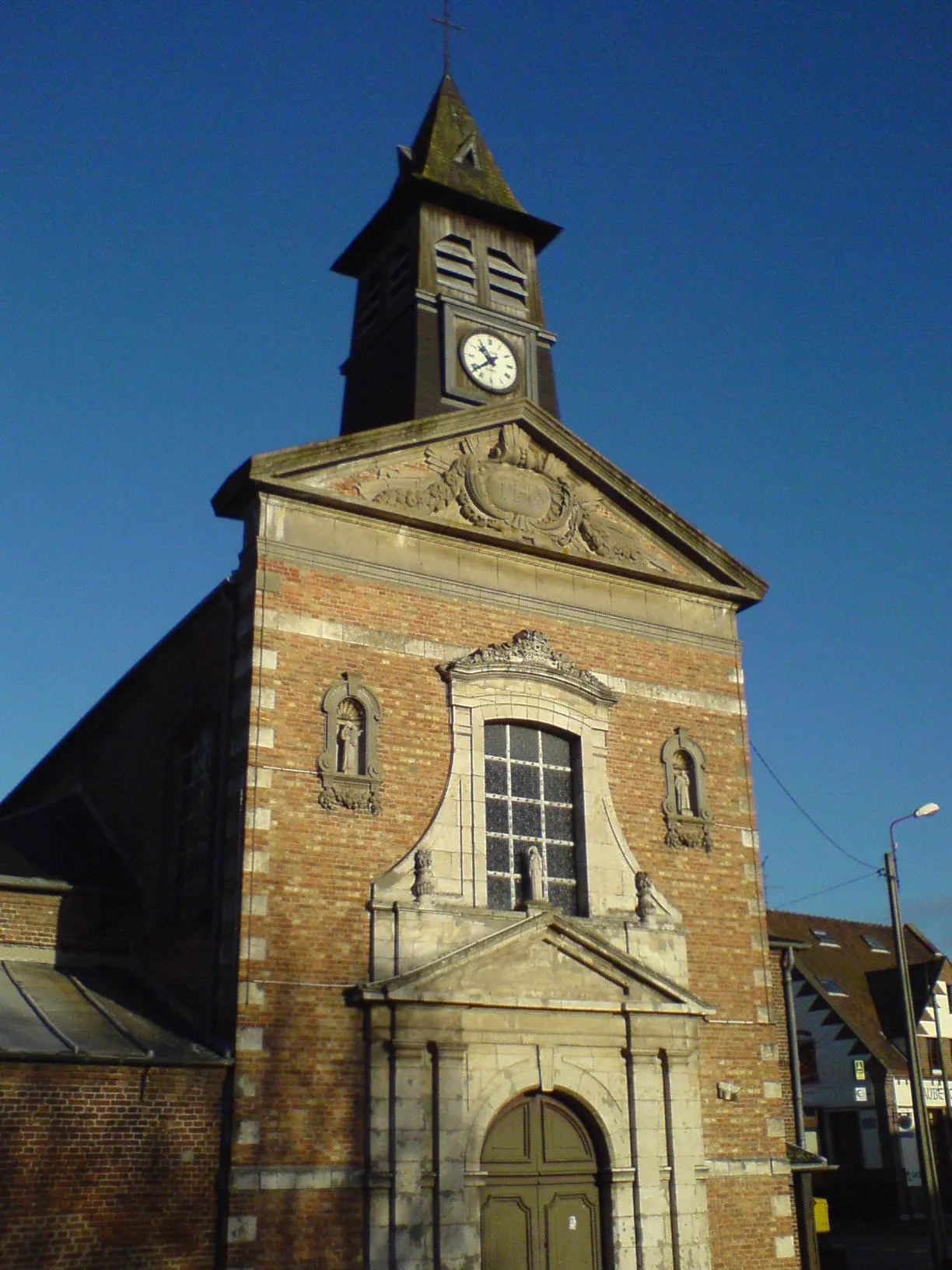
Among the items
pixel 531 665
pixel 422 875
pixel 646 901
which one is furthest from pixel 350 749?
pixel 646 901

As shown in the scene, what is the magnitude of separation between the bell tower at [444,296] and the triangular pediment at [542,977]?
757 cm

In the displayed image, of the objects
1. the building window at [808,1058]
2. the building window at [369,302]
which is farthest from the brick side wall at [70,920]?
the building window at [808,1058]

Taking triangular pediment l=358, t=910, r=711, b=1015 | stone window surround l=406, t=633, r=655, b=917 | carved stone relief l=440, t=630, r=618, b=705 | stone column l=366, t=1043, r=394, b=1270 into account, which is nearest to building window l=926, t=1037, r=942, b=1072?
triangular pediment l=358, t=910, r=711, b=1015

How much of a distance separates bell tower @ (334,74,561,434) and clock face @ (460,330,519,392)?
0.6 inches

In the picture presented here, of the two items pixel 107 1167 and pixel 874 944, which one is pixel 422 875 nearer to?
pixel 107 1167

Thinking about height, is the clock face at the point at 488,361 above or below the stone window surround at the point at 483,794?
above

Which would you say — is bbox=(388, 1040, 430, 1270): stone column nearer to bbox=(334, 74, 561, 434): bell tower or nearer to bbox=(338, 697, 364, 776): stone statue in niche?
bbox=(338, 697, 364, 776): stone statue in niche

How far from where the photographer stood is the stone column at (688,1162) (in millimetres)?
13617

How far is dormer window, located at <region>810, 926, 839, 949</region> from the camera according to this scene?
3720cm

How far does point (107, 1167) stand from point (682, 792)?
7.94 meters

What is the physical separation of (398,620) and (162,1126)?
19.2 feet

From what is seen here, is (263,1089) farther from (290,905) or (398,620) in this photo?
(398,620)

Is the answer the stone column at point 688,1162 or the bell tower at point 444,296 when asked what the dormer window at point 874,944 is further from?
the stone column at point 688,1162

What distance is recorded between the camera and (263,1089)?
39.8ft
